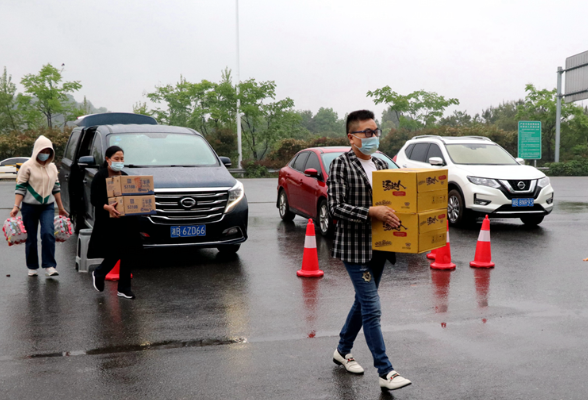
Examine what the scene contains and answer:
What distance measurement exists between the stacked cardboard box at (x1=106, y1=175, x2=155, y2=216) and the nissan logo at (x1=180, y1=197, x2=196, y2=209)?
4.49 feet

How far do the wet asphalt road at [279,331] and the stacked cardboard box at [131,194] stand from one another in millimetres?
980

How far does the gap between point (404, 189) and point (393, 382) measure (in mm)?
1271

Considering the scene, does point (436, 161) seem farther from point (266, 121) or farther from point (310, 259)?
point (266, 121)

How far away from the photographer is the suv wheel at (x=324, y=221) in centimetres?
1123

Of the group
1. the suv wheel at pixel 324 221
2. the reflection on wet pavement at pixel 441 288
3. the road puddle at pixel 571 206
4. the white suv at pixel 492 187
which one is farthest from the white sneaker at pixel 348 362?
the road puddle at pixel 571 206

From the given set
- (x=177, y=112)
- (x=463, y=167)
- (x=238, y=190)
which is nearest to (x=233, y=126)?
(x=177, y=112)

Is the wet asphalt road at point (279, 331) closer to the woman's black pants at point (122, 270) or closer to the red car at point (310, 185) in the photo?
the woman's black pants at point (122, 270)

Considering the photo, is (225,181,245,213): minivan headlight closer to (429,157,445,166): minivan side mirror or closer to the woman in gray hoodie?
the woman in gray hoodie

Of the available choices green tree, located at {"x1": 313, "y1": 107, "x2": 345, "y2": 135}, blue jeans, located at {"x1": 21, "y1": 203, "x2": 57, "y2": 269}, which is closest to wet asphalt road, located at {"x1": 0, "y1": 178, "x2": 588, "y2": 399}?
blue jeans, located at {"x1": 21, "y1": 203, "x2": 57, "y2": 269}

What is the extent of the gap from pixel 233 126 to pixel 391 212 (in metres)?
39.4

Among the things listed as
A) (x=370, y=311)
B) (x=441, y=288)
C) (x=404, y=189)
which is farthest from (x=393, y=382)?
(x=441, y=288)

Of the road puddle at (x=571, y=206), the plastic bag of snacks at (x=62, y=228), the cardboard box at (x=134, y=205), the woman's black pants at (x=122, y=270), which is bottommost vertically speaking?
the road puddle at (x=571, y=206)

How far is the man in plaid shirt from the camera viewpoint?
4.14 meters

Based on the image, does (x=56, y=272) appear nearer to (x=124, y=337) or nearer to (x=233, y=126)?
(x=124, y=337)
